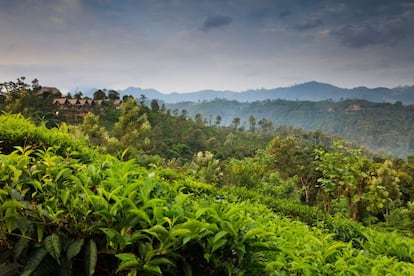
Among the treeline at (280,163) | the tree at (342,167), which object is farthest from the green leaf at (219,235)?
the tree at (342,167)

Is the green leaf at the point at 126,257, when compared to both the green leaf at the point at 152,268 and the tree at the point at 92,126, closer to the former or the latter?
the green leaf at the point at 152,268

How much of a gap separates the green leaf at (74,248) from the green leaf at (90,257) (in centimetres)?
3

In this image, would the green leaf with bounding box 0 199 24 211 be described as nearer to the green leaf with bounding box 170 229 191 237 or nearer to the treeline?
the green leaf with bounding box 170 229 191 237

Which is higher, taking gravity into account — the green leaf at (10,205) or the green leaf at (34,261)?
the green leaf at (10,205)

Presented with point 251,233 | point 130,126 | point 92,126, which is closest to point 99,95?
point 92,126

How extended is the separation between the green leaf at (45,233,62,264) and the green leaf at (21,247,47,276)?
3 cm

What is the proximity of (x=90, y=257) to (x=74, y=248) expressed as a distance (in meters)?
0.05

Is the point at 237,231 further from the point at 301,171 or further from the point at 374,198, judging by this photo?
the point at 301,171

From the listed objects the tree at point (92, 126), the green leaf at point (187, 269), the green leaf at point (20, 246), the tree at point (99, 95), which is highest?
the tree at point (99, 95)

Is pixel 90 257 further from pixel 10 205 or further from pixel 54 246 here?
pixel 10 205

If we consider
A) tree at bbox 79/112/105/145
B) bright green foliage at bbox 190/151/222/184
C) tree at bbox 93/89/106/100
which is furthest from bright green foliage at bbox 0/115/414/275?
tree at bbox 93/89/106/100

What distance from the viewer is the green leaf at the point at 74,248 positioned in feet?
3.13

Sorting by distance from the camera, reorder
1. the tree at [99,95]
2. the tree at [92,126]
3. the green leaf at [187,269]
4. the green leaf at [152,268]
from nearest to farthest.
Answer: the green leaf at [152,268] → the green leaf at [187,269] → the tree at [92,126] → the tree at [99,95]

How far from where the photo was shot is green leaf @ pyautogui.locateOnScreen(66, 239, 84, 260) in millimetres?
955
